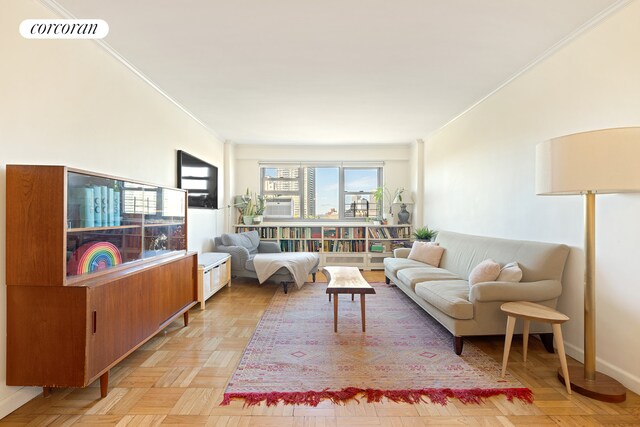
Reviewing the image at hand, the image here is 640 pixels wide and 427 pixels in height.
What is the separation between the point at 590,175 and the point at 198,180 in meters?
4.48

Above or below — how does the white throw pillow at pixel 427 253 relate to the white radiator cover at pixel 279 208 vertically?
below

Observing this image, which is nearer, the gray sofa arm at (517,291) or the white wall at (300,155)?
the gray sofa arm at (517,291)

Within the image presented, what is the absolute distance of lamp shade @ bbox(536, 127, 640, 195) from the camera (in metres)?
1.93

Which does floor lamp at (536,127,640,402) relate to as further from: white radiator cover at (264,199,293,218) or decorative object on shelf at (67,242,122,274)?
white radiator cover at (264,199,293,218)

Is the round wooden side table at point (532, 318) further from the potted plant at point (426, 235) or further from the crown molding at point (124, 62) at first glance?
the crown molding at point (124, 62)

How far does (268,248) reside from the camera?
598cm

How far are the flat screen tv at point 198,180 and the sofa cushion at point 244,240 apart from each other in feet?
1.89

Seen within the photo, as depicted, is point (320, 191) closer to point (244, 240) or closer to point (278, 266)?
point (244, 240)

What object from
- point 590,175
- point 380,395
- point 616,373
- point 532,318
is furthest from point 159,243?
point 616,373

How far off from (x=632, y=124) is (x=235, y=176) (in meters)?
6.00

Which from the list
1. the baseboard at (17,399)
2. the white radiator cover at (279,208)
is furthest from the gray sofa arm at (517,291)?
the white radiator cover at (279,208)

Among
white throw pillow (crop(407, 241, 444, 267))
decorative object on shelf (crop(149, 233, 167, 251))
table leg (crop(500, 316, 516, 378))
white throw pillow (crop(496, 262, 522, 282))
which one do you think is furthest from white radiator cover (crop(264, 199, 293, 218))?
table leg (crop(500, 316, 516, 378))

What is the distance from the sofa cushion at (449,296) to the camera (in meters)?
2.73

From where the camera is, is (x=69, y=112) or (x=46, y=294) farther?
(x=69, y=112)
